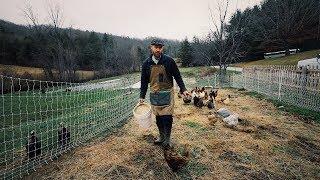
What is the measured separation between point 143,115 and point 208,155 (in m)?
1.45

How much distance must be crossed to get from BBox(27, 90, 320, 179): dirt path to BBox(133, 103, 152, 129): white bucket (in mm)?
502

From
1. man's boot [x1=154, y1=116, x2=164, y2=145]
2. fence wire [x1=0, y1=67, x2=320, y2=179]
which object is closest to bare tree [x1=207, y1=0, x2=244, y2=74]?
fence wire [x1=0, y1=67, x2=320, y2=179]

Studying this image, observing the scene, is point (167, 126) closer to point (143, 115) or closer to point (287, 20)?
point (143, 115)

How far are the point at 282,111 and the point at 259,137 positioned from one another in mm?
4012

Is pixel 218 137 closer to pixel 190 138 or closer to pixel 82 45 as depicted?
pixel 190 138

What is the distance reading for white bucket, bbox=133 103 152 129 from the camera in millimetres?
5340

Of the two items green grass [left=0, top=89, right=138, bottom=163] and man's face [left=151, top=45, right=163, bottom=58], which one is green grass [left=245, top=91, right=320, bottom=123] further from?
man's face [left=151, top=45, right=163, bottom=58]

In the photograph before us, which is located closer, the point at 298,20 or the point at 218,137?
→ the point at 218,137

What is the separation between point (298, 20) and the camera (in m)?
51.1

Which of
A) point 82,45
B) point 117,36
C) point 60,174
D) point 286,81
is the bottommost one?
point 60,174

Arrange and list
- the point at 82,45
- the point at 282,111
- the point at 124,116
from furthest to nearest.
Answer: the point at 82,45 < the point at 282,111 < the point at 124,116

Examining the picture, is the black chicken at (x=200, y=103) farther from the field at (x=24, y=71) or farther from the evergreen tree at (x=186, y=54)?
the evergreen tree at (x=186, y=54)

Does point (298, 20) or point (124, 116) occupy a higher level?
point (298, 20)

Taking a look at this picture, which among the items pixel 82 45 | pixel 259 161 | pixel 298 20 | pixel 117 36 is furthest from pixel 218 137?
pixel 117 36
